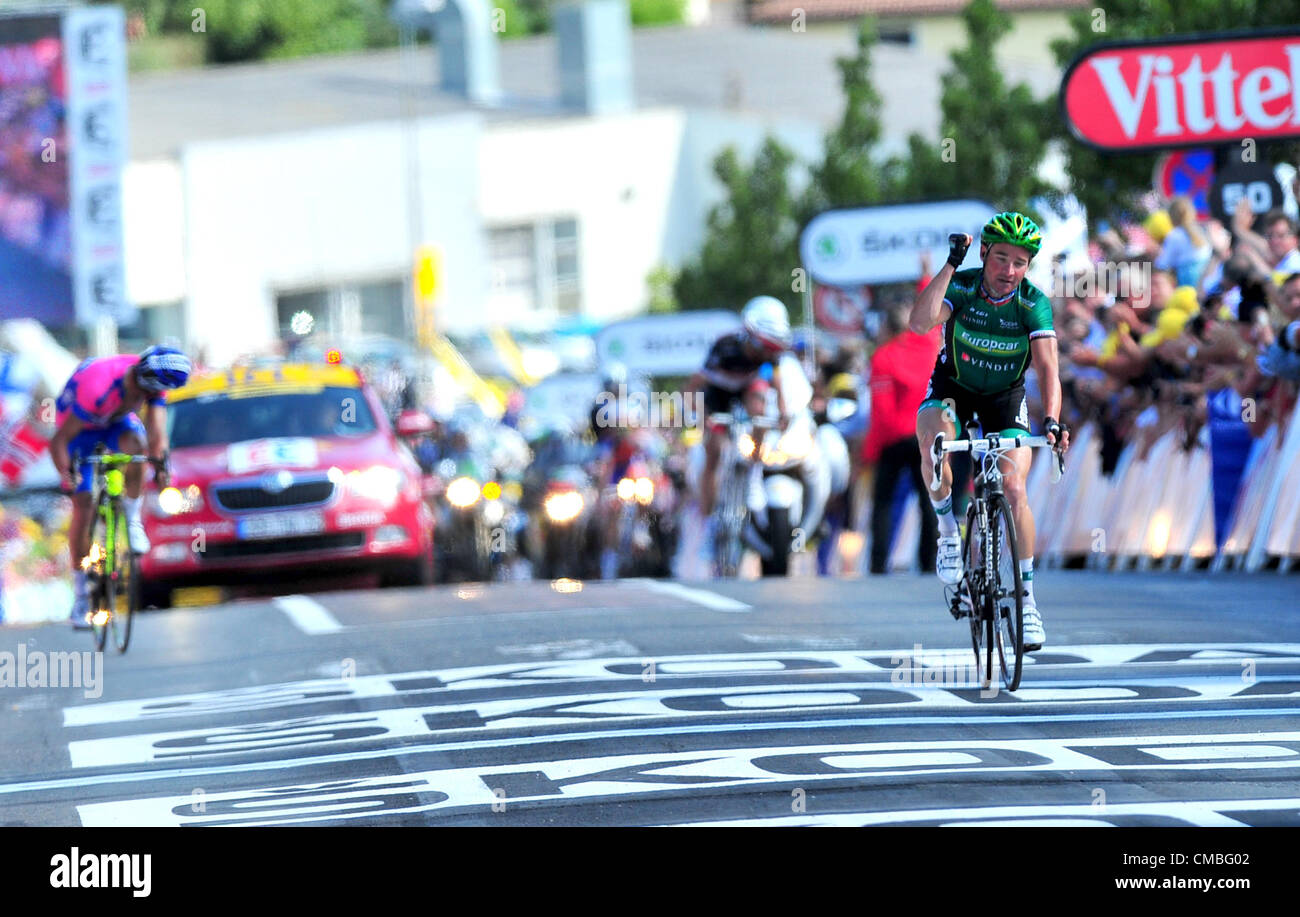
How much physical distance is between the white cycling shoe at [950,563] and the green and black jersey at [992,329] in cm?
73

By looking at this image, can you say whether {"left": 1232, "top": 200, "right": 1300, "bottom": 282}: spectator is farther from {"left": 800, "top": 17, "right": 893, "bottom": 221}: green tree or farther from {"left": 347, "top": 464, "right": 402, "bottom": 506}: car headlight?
{"left": 800, "top": 17, "right": 893, "bottom": 221}: green tree

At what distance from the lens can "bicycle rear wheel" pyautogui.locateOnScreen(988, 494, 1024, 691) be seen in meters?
10.0

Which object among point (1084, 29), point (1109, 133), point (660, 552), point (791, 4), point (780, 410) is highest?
point (791, 4)

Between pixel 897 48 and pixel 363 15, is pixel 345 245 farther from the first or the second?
pixel 363 15

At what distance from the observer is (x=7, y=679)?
13.8 meters

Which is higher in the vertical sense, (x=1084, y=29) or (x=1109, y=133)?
(x=1084, y=29)

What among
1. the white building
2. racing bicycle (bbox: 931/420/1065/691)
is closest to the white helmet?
racing bicycle (bbox: 931/420/1065/691)

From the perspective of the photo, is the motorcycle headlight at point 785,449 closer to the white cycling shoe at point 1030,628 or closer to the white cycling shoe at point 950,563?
the white cycling shoe at point 950,563

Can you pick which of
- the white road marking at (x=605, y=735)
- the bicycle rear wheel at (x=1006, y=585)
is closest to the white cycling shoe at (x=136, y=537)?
the white road marking at (x=605, y=735)

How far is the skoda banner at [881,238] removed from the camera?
22.8 meters

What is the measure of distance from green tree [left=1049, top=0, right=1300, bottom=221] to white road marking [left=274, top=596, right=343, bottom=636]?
10421 mm

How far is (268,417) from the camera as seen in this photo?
18.8 metres
